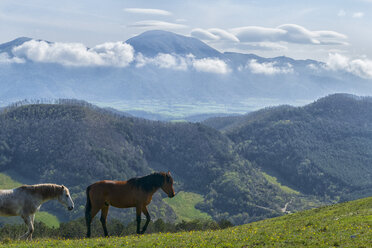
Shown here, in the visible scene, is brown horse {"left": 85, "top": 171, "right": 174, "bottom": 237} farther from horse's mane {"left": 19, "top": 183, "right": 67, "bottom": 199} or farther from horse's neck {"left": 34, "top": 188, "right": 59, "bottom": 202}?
horse's neck {"left": 34, "top": 188, "right": 59, "bottom": 202}

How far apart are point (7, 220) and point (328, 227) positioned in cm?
20968

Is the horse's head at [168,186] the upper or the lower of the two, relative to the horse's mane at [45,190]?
upper

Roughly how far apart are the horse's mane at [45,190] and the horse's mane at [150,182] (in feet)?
19.2

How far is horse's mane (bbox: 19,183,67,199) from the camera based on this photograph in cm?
2827

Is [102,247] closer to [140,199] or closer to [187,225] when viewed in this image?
[140,199]

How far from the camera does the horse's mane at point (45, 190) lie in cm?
2827

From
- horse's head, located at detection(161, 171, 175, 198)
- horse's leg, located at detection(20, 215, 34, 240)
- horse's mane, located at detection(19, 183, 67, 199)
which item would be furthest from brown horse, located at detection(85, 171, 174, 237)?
horse's leg, located at detection(20, 215, 34, 240)

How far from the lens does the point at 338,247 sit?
2003 centimetres

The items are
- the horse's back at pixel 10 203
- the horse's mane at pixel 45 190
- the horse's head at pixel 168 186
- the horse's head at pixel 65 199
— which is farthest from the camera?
the horse's head at pixel 168 186

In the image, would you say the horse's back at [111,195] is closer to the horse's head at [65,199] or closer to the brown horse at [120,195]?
the brown horse at [120,195]

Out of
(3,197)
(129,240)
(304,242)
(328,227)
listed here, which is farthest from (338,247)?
(3,197)

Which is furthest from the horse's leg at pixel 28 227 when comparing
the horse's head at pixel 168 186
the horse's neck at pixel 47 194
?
the horse's head at pixel 168 186

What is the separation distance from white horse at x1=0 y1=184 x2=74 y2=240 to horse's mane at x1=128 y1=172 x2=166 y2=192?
546 cm

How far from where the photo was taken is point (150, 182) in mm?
28781
